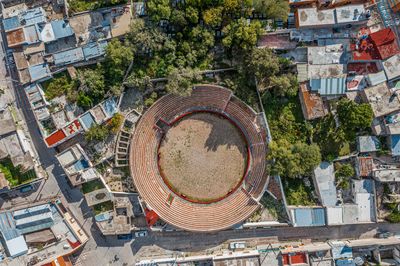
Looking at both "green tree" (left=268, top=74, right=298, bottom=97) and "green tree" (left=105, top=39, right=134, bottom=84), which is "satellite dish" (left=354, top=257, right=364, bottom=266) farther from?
"green tree" (left=105, top=39, right=134, bottom=84)

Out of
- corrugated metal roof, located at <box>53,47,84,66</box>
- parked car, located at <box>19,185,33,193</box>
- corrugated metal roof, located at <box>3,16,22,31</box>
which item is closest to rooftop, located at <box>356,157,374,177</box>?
corrugated metal roof, located at <box>53,47,84,66</box>

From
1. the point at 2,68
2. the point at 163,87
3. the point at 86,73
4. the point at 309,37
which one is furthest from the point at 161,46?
the point at 2,68

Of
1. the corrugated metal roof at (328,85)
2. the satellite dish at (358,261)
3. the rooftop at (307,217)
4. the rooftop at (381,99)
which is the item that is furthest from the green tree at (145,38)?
the satellite dish at (358,261)

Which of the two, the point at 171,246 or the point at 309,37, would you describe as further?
the point at 171,246

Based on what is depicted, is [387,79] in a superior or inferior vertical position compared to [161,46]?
inferior

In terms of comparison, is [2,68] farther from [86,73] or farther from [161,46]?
[161,46]

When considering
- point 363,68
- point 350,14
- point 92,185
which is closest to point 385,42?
point 363,68
